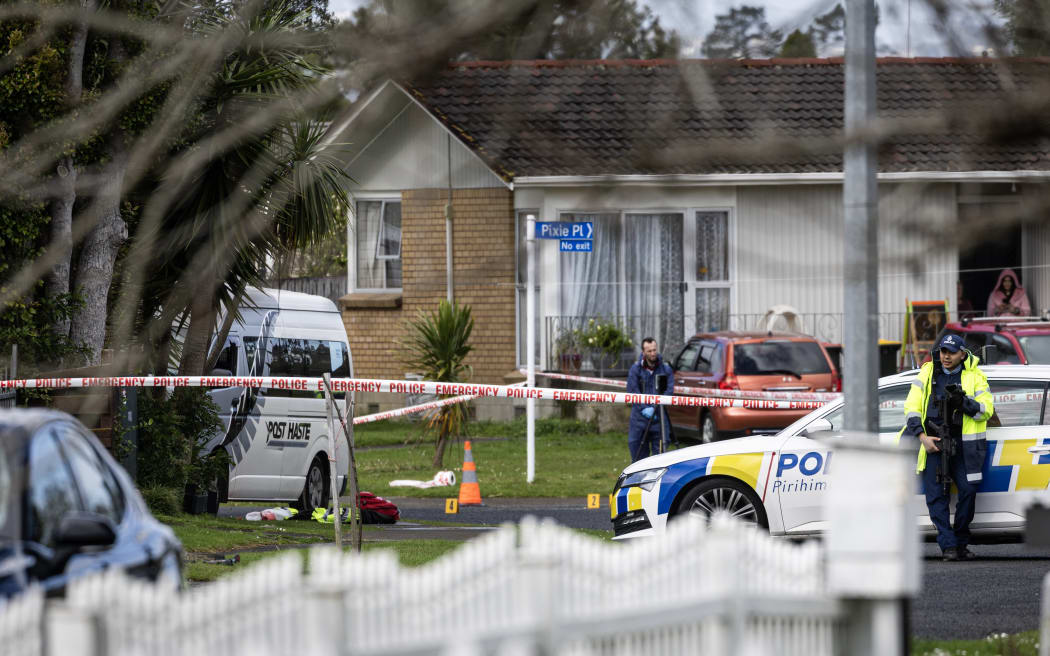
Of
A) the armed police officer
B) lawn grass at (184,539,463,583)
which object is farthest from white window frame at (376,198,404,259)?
the armed police officer

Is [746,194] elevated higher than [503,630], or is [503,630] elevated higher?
[746,194]

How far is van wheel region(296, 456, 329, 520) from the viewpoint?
50.3 feet

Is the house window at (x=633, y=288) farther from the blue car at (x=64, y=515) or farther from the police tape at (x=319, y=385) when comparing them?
the blue car at (x=64, y=515)

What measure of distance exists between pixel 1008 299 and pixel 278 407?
44.9 feet

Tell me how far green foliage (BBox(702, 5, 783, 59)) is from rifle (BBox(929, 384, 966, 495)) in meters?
6.89

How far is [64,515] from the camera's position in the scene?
5508 millimetres

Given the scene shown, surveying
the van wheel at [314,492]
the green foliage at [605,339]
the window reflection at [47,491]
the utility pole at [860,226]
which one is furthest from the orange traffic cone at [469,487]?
the utility pole at [860,226]

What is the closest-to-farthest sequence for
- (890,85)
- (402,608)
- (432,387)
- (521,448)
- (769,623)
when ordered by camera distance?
(402,608)
(769,623)
(890,85)
(432,387)
(521,448)

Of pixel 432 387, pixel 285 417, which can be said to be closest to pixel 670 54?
pixel 432 387

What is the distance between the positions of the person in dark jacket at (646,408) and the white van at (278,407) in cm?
333

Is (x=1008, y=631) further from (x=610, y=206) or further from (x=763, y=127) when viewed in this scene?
(x=610, y=206)

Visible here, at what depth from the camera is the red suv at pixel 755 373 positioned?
63.4 ft

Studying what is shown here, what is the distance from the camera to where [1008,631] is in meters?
8.17

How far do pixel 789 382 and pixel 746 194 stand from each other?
16.8 ft
